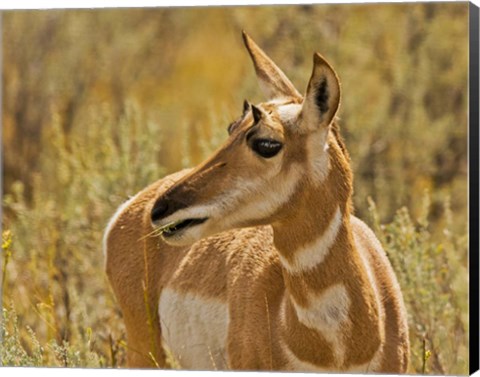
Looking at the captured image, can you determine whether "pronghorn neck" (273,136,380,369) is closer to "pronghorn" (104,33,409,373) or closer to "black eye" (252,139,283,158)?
"pronghorn" (104,33,409,373)

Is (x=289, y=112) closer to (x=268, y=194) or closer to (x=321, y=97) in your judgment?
(x=321, y=97)

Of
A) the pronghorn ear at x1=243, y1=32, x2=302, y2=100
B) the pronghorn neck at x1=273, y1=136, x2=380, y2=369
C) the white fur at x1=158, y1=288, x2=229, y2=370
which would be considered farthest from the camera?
the white fur at x1=158, y1=288, x2=229, y2=370

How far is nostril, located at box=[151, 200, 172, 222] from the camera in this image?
5.72 meters

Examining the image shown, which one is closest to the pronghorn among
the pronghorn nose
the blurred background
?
the pronghorn nose

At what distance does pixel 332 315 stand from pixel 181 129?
204 inches

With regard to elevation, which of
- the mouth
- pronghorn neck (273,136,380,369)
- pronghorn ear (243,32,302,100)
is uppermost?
pronghorn ear (243,32,302,100)

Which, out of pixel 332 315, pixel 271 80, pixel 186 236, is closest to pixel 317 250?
pixel 332 315

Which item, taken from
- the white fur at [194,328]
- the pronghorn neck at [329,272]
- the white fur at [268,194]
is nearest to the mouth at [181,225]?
the white fur at [268,194]

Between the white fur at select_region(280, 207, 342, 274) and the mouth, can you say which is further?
the white fur at select_region(280, 207, 342, 274)

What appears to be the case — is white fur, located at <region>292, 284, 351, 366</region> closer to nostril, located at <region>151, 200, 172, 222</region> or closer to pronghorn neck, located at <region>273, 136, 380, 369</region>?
pronghorn neck, located at <region>273, 136, 380, 369</region>

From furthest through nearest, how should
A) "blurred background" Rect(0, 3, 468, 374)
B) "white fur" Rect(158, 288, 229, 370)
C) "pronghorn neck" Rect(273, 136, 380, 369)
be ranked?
"blurred background" Rect(0, 3, 468, 374) → "white fur" Rect(158, 288, 229, 370) → "pronghorn neck" Rect(273, 136, 380, 369)

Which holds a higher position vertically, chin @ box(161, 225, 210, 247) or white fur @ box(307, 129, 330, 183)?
white fur @ box(307, 129, 330, 183)

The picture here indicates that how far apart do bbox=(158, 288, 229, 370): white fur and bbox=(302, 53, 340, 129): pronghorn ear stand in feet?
3.61

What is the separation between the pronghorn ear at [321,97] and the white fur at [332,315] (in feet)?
2.41
